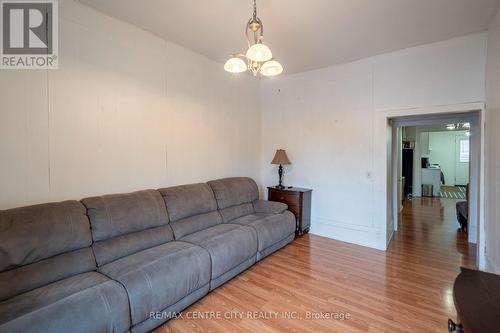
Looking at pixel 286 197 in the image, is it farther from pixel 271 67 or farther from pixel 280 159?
pixel 271 67

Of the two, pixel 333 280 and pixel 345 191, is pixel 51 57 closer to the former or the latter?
pixel 333 280

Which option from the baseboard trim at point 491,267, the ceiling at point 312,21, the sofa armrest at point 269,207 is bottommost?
the baseboard trim at point 491,267

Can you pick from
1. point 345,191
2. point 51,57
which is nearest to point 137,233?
point 51,57

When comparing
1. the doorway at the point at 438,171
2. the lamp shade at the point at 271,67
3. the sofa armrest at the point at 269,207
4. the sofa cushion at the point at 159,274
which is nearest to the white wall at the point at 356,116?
the doorway at the point at 438,171

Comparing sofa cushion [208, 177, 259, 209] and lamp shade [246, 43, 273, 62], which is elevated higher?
lamp shade [246, 43, 273, 62]

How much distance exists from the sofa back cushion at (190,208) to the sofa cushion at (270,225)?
39 centimetres

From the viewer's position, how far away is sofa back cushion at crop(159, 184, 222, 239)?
2748 mm

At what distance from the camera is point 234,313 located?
7.13 ft

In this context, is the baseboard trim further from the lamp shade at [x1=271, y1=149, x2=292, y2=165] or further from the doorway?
the lamp shade at [x1=271, y1=149, x2=292, y2=165]

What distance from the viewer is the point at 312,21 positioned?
2621mm

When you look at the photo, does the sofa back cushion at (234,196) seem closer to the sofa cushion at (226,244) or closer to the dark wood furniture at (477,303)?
the sofa cushion at (226,244)

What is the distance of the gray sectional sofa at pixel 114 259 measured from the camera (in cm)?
151

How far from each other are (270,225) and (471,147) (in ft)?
11.5

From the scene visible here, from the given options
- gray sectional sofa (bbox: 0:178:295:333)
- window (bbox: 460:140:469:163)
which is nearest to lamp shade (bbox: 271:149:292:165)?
gray sectional sofa (bbox: 0:178:295:333)
